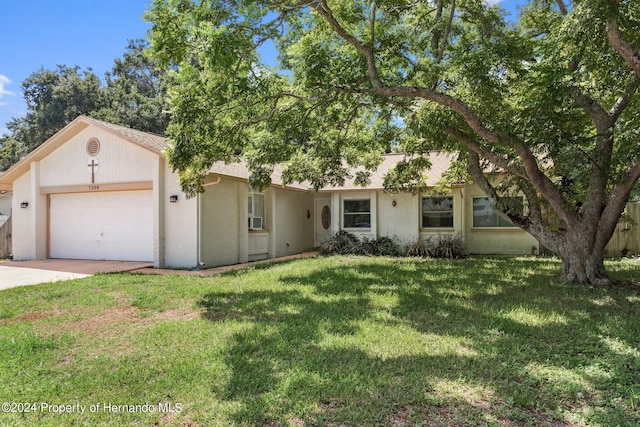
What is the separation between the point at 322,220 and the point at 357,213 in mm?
2456

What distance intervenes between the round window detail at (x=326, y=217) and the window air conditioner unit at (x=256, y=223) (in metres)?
4.25

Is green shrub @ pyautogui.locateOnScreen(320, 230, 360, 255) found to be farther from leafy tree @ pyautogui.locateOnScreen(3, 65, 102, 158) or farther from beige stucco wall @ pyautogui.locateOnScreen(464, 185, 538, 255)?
leafy tree @ pyautogui.locateOnScreen(3, 65, 102, 158)

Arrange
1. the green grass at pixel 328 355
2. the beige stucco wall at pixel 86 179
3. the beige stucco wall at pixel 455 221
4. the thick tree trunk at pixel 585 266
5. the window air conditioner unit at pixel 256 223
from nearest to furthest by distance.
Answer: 1. the green grass at pixel 328 355
2. the thick tree trunk at pixel 585 266
3. the beige stucco wall at pixel 86 179
4. the window air conditioner unit at pixel 256 223
5. the beige stucco wall at pixel 455 221

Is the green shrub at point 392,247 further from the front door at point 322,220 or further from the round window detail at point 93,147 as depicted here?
the round window detail at point 93,147

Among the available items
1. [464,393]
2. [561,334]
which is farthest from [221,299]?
[561,334]

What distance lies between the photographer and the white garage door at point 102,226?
12.9m

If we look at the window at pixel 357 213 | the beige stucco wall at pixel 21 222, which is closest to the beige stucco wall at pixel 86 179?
the beige stucco wall at pixel 21 222

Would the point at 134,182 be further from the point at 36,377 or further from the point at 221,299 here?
the point at 36,377

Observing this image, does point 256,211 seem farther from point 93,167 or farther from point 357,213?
point 93,167

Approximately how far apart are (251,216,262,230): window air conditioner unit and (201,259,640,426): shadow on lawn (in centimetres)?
705

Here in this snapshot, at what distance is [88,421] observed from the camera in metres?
3.13

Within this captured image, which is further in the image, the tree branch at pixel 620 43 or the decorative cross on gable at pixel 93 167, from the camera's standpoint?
the decorative cross on gable at pixel 93 167

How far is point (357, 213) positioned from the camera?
16750 mm

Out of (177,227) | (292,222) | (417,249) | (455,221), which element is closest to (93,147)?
(177,227)
